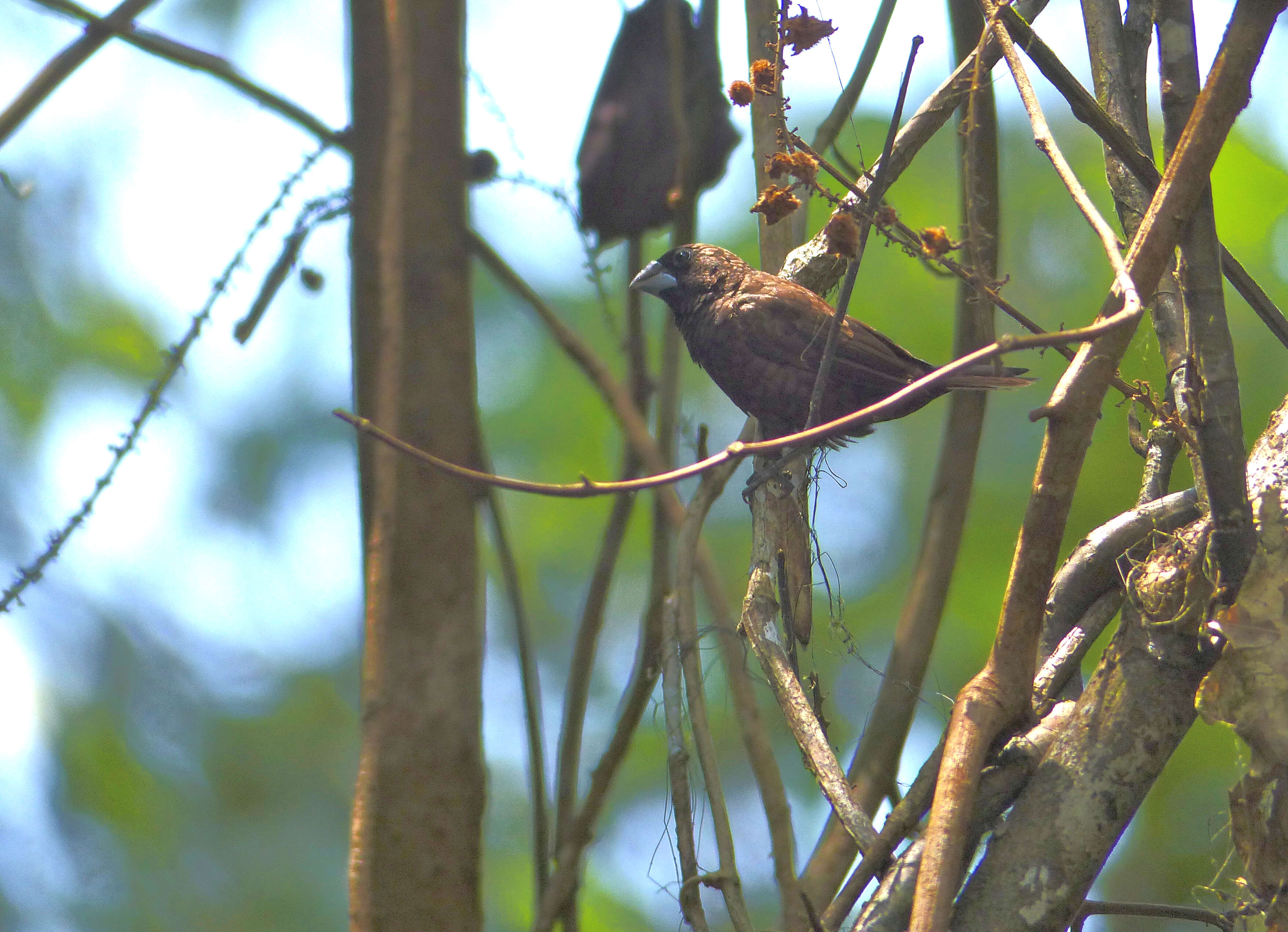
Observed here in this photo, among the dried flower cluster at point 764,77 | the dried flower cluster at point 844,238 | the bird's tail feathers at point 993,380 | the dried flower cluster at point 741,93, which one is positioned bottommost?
the dried flower cluster at point 844,238

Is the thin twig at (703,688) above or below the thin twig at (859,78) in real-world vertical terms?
below

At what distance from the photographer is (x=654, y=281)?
2.13 m

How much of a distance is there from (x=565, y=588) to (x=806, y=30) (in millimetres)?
2499

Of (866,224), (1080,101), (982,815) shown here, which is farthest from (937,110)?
(982,815)

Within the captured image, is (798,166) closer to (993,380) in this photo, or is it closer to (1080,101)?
(1080,101)

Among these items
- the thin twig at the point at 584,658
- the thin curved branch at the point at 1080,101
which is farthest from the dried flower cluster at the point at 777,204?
the thin twig at the point at 584,658

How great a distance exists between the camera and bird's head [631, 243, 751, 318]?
6.97 ft

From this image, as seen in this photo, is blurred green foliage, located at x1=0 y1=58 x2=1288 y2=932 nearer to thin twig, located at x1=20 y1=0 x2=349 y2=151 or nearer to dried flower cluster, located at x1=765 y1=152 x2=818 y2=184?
thin twig, located at x1=20 y1=0 x2=349 y2=151

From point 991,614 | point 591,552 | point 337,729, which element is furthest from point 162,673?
point 991,614

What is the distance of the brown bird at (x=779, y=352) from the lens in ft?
5.87

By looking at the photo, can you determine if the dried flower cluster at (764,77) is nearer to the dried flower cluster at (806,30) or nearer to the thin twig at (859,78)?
the dried flower cluster at (806,30)

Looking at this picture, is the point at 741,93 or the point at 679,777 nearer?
the point at 741,93

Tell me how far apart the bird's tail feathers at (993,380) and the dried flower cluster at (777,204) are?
65 centimetres

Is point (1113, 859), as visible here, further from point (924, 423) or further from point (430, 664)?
point (430, 664)
